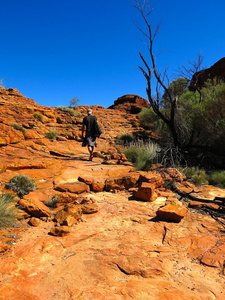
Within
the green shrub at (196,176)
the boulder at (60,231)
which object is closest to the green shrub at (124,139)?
the green shrub at (196,176)

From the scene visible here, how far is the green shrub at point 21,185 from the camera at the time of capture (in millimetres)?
4150

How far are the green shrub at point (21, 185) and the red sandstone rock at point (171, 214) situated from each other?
2587 millimetres

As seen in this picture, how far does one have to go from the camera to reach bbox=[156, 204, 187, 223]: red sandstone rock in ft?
10.9

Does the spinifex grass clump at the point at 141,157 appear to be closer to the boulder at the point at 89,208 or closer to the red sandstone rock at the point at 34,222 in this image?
the boulder at the point at 89,208

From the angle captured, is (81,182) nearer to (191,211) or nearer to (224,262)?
(191,211)

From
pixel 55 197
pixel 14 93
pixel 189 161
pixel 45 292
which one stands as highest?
pixel 14 93

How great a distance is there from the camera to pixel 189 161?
7867 millimetres

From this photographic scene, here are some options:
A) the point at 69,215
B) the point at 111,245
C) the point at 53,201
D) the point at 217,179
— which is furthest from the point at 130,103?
the point at 111,245

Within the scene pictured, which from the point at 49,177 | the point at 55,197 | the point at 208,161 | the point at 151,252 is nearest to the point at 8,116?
the point at 49,177

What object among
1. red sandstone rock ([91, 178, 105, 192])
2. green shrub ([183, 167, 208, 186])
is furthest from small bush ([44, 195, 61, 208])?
green shrub ([183, 167, 208, 186])

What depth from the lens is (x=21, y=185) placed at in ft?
14.1

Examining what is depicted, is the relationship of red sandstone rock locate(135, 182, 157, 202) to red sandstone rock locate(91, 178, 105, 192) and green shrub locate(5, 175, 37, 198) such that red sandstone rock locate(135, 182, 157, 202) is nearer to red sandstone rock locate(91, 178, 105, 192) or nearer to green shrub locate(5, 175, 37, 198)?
red sandstone rock locate(91, 178, 105, 192)

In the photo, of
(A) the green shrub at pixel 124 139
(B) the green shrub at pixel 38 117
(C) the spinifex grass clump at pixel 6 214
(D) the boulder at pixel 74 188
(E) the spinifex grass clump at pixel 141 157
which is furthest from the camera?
(B) the green shrub at pixel 38 117

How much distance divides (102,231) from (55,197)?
4.20 feet
